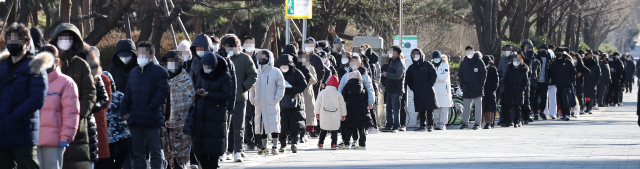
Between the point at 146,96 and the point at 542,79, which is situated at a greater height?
the point at 542,79

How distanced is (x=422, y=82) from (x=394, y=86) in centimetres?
54

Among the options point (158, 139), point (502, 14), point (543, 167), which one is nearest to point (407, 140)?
point (543, 167)

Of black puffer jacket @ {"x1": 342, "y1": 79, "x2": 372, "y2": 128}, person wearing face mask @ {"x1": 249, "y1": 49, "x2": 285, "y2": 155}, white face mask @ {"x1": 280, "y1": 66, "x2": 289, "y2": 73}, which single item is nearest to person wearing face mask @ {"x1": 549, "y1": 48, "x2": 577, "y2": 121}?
black puffer jacket @ {"x1": 342, "y1": 79, "x2": 372, "y2": 128}

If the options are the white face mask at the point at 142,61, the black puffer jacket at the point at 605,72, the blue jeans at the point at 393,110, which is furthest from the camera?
the black puffer jacket at the point at 605,72

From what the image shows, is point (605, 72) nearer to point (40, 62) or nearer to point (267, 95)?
point (267, 95)

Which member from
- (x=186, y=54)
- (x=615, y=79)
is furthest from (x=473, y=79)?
(x=615, y=79)

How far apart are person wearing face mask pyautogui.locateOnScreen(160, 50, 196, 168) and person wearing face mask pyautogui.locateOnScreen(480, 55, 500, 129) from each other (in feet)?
27.8

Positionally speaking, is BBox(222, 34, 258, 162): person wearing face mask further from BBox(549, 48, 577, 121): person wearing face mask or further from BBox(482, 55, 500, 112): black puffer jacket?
BBox(549, 48, 577, 121): person wearing face mask

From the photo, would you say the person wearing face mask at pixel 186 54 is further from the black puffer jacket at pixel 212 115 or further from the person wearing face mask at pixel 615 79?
the person wearing face mask at pixel 615 79

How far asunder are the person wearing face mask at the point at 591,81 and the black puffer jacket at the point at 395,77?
9420mm

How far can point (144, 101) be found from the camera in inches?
295

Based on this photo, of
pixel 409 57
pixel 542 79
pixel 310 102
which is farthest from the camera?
pixel 542 79

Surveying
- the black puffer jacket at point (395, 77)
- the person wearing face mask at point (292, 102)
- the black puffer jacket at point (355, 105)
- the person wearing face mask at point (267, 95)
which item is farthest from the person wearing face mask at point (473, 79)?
the person wearing face mask at point (267, 95)

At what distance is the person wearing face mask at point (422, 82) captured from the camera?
14781 millimetres
